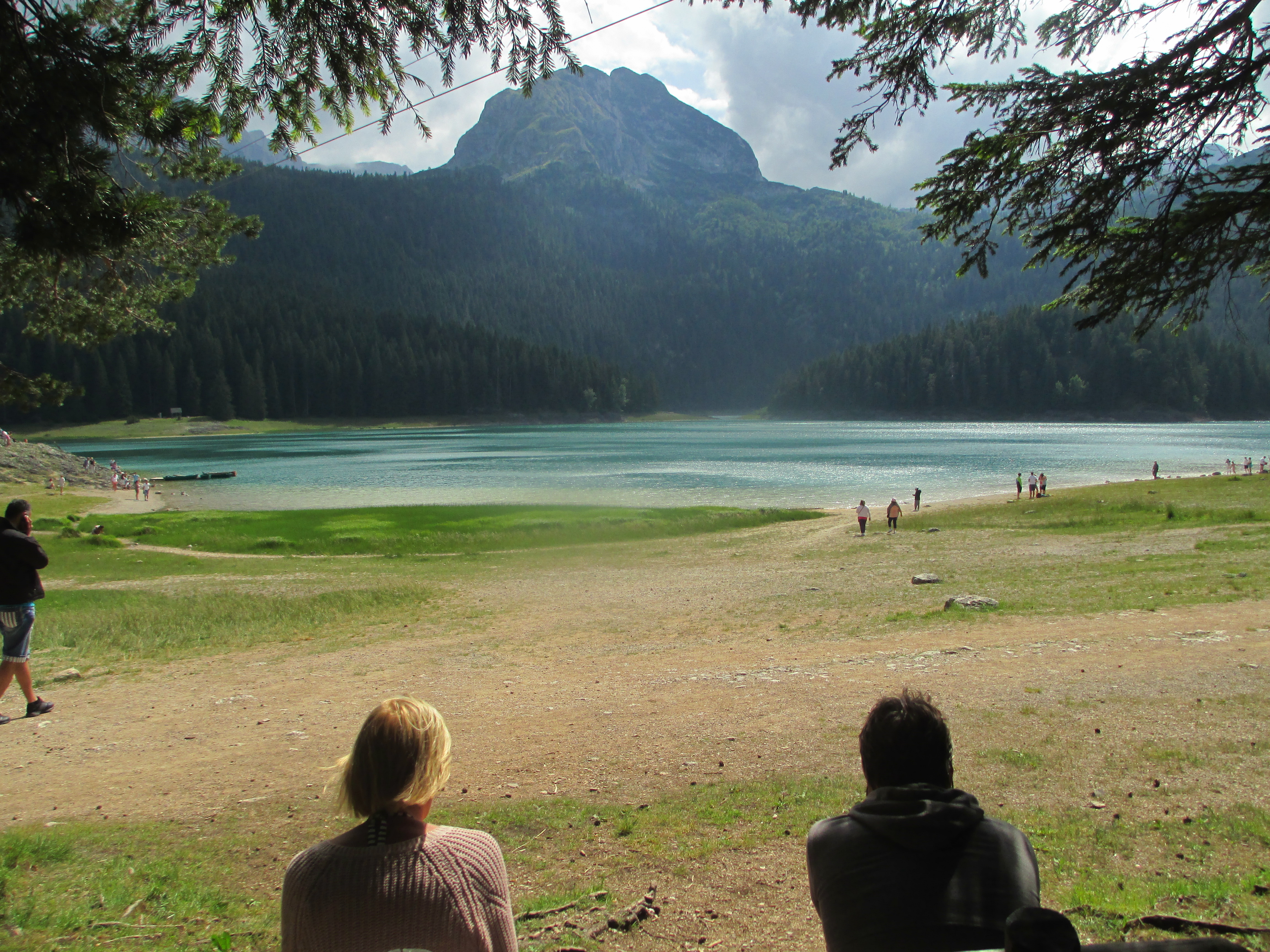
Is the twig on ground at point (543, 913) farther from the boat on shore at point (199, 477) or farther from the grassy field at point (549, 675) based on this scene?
the boat on shore at point (199, 477)

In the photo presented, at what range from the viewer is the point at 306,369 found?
16150cm

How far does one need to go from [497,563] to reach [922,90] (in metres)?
21.2

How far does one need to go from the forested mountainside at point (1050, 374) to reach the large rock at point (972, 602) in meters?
152

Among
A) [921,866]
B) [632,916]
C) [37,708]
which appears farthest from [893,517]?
[921,866]

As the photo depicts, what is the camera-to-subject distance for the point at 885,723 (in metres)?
2.87

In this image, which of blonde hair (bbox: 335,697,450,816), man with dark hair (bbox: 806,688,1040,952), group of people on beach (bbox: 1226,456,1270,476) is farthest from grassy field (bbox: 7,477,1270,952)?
group of people on beach (bbox: 1226,456,1270,476)

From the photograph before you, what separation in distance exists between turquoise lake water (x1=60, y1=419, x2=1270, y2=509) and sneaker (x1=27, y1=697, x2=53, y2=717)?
33.0 meters

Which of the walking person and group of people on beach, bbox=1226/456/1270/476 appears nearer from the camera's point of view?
the walking person

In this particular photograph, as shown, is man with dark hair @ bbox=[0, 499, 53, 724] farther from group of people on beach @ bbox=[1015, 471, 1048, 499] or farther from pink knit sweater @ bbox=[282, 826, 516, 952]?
group of people on beach @ bbox=[1015, 471, 1048, 499]

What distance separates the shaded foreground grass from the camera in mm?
4395

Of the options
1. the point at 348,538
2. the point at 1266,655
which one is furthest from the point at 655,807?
the point at 348,538

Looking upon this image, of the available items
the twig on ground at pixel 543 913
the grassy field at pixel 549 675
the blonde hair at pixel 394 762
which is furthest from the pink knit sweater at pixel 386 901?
the twig on ground at pixel 543 913

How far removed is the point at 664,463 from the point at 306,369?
11551 centimetres

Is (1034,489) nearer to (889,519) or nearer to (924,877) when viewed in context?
(889,519)
